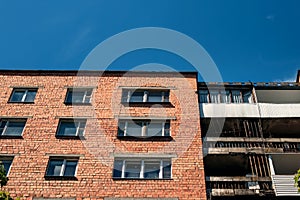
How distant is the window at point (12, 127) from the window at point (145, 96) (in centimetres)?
670

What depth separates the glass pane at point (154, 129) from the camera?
19078 mm

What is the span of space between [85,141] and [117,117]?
2.65 m

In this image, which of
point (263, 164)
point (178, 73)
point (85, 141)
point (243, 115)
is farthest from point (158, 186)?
point (178, 73)

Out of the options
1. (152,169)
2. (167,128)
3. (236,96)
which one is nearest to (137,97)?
(167,128)

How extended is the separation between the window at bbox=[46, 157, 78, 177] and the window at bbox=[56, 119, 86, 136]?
73.2 inches

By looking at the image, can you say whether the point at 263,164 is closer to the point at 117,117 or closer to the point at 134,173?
the point at 134,173

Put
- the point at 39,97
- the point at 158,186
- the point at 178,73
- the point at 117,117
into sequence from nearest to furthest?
the point at 158,186 < the point at 117,117 < the point at 39,97 < the point at 178,73

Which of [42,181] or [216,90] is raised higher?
[216,90]

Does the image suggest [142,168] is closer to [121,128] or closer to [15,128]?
[121,128]

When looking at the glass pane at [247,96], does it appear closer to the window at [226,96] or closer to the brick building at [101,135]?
the window at [226,96]

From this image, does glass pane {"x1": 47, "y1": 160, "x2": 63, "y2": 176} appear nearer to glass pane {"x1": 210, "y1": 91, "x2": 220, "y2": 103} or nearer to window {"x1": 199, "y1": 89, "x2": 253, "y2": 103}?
window {"x1": 199, "y1": 89, "x2": 253, "y2": 103}

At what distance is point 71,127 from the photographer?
764 inches

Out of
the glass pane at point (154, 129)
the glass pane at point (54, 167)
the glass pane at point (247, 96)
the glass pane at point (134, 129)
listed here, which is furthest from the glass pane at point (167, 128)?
the glass pane at point (54, 167)

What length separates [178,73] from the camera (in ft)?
76.2
